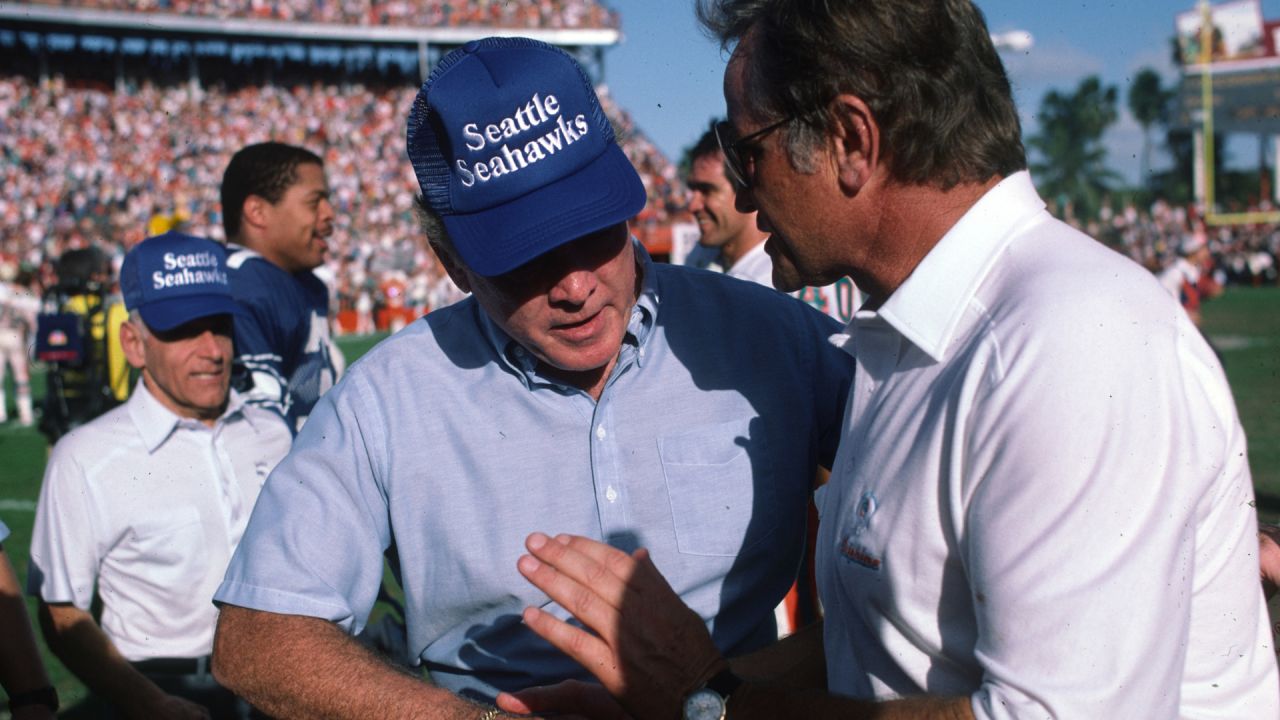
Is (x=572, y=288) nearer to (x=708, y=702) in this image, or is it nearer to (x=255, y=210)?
(x=708, y=702)

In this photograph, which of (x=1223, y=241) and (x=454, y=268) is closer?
(x=454, y=268)

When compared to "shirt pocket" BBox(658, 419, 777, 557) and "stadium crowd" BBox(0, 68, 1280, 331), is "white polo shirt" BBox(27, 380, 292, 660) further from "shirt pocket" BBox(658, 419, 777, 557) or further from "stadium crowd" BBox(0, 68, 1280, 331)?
"stadium crowd" BBox(0, 68, 1280, 331)

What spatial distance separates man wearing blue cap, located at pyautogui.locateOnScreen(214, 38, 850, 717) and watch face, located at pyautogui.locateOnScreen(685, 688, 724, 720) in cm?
49

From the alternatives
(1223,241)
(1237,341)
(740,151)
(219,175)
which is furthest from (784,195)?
(1223,241)

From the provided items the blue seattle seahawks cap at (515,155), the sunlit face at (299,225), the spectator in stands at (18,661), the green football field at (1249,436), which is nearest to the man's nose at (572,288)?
the blue seattle seahawks cap at (515,155)

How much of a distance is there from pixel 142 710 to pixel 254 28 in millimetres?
48681

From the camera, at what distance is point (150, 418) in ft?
11.9

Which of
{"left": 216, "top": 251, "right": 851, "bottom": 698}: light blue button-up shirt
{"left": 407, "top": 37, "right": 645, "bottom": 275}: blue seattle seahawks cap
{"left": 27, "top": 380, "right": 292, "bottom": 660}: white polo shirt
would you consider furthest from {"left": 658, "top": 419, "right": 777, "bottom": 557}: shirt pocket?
{"left": 27, "top": 380, "right": 292, "bottom": 660}: white polo shirt

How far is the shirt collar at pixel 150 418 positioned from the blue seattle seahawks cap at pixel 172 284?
9.5 inches

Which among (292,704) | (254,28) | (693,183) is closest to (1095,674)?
(292,704)

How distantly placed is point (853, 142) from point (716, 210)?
16.0 feet

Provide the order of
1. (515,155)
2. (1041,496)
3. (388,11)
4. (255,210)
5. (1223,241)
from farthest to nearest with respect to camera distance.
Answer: (388,11) < (1223,241) < (255,210) < (515,155) < (1041,496)

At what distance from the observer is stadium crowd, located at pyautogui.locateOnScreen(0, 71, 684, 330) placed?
3119cm

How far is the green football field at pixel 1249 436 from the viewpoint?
771 centimetres
